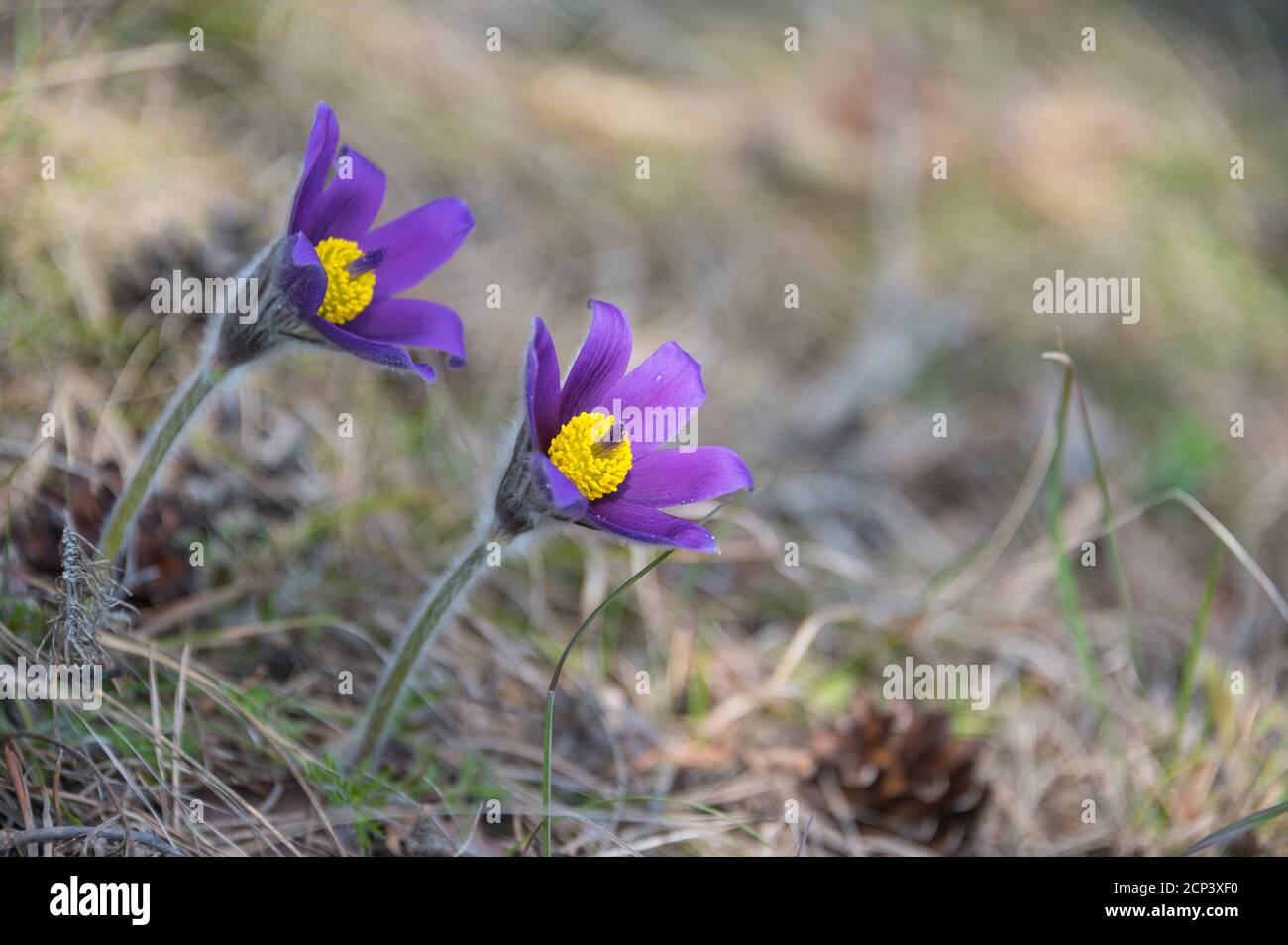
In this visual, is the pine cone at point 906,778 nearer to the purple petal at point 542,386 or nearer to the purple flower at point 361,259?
the purple petal at point 542,386

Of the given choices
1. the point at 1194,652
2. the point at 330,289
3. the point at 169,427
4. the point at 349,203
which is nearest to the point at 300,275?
the point at 330,289

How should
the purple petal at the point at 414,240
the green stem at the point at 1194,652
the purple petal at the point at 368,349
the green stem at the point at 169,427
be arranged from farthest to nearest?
the green stem at the point at 1194,652, the purple petal at the point at 414,240, the green stem at the point at 169,427, the purple petal at the point at 368,349

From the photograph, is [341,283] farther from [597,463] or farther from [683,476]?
[683,476]

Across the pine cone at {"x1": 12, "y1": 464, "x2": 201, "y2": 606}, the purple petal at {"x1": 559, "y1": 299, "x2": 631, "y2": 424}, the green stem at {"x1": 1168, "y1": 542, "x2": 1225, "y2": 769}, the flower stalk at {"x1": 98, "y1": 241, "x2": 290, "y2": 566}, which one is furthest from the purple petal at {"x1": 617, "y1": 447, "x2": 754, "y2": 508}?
the green stem at {"x1": 1168, "y1": 542, "x2": 1225, "y2": 769}

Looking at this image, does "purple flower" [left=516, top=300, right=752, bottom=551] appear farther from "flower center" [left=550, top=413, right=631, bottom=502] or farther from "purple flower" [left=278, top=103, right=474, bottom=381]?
"purple flower" [left=278, top=103, right=474, bottom=381]

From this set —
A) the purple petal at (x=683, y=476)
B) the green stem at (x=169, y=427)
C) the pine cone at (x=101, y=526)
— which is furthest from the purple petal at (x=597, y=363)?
the pine cone at (x=101, y=526)
